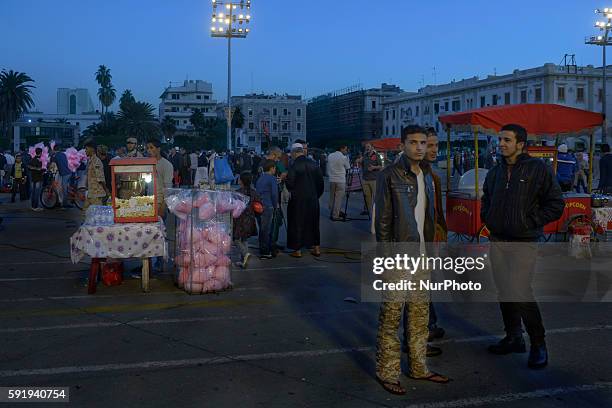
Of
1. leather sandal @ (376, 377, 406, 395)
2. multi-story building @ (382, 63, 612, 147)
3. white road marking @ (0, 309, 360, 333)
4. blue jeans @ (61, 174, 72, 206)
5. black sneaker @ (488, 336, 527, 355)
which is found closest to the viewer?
leather sandal @ (376, 377, 406, 395)

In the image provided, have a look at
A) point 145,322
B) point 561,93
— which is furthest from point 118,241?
point 561,93

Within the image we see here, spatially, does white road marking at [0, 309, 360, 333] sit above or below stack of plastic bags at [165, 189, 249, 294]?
below

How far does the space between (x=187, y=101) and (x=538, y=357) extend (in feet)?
515

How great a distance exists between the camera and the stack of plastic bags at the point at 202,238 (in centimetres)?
810

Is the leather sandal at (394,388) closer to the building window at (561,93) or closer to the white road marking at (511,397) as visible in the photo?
the white road marking at (511,397)

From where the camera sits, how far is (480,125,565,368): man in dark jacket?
540 centimetres

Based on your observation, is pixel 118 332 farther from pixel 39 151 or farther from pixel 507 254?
pixel 39 151

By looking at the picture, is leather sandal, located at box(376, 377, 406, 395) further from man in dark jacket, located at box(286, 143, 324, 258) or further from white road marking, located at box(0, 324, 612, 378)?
man in dark jacket, located at box(286, 143, 324, 258)

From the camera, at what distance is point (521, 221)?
5434mm

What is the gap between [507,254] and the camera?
18.2 feet

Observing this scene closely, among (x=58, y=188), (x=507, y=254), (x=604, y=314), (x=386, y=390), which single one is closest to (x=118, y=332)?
(x=386, y=390)

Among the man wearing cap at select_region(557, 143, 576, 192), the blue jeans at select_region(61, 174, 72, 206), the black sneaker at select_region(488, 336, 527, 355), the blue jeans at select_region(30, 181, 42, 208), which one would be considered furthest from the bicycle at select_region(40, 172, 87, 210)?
the black sneaker at select_region(488, 336, 527, 355)

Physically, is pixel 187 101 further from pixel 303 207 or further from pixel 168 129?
pixel 303 207

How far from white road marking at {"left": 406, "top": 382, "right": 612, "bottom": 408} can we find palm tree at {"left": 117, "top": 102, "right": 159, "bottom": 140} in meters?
108
